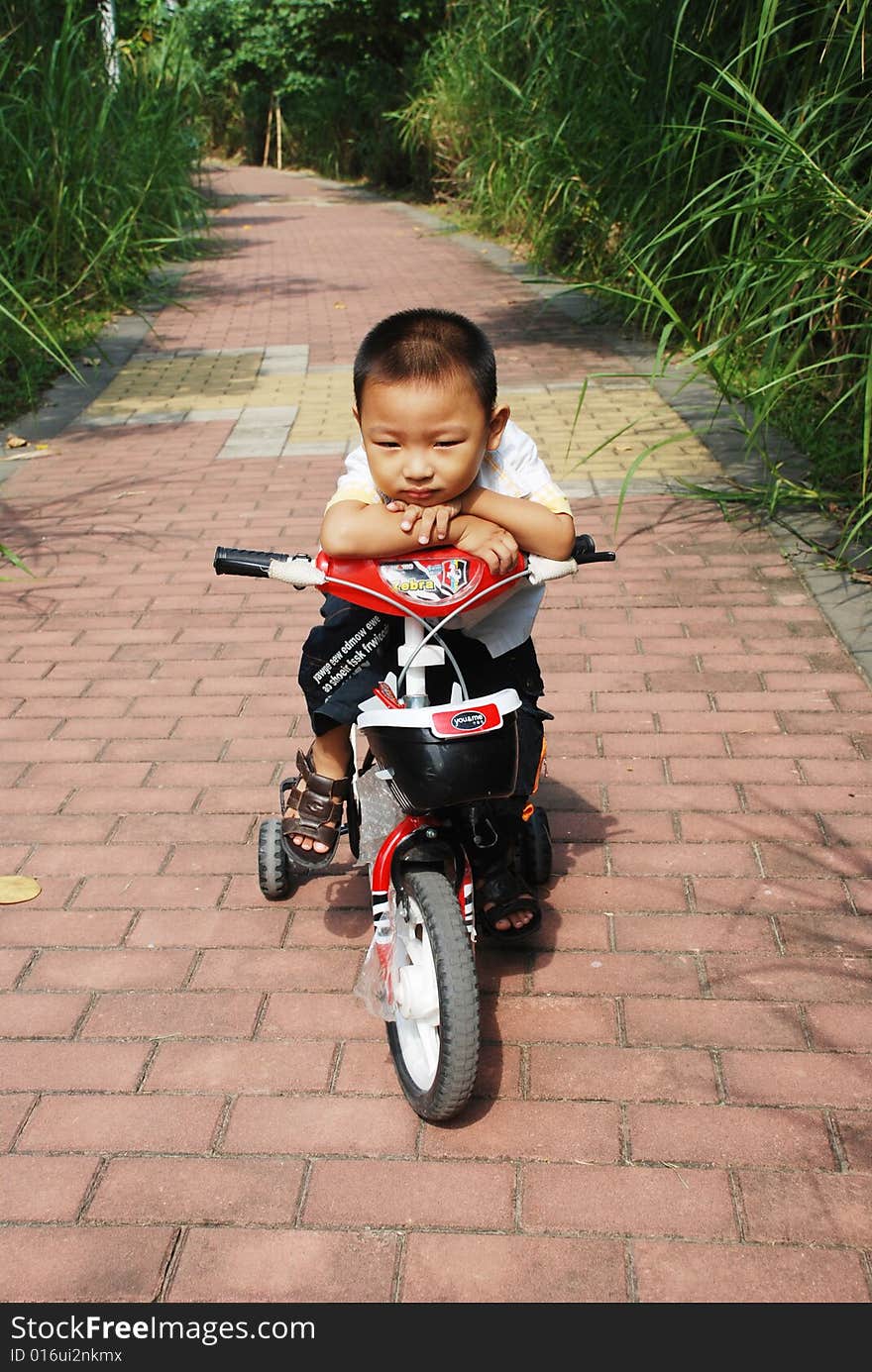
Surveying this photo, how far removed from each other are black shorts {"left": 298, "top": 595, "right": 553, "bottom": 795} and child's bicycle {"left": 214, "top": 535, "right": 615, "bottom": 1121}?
5.5 inches

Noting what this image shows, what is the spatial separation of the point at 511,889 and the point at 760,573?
2.86 meters

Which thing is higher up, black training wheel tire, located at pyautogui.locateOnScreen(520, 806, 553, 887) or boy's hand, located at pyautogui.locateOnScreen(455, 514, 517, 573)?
boy's hand, located at pyautogui.locateOnScreen(455, 514, 517, 573)

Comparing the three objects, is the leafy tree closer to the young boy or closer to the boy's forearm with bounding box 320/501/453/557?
the young boy

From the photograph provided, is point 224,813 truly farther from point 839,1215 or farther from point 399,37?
point 399,37

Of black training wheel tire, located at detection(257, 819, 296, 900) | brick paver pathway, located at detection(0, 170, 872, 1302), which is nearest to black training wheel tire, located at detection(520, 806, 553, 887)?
brick paver pathway, located at detection(0, 170, 872, 1302)

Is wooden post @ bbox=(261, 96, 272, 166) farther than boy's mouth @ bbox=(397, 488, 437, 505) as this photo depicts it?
Yes

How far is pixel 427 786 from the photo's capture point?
2.52 m

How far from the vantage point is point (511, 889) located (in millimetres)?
3160

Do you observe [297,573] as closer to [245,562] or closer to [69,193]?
[245,562]

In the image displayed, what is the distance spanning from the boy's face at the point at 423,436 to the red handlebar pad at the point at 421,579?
4.4 inches

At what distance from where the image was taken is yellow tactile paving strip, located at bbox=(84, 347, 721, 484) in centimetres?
726

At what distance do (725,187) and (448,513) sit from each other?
5.83m

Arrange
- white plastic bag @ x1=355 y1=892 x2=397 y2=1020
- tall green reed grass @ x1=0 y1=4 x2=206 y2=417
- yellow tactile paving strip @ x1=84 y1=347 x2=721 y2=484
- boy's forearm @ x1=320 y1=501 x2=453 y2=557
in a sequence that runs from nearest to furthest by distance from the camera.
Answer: boy's forearm @ x1=320 y1=501 x2=453 y2=557, white plastic bag @ x1=355 y1=892 x2=397 y2=1020, yellow tactile paving strip @ x1=84 y1=347 x2=721 y2=484, tall green reed grass @ x1=0 y1=4 x2=206 y2=417

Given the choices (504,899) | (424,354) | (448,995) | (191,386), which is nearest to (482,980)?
Result: (504,899)
